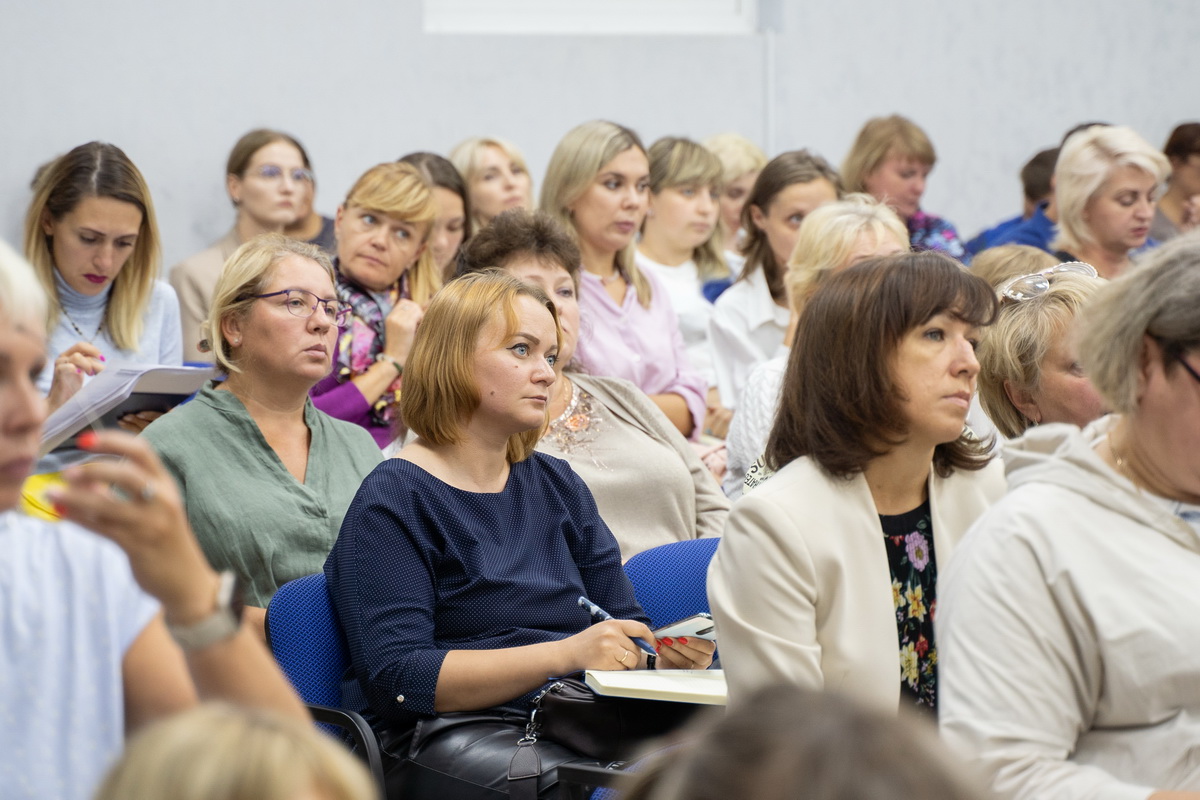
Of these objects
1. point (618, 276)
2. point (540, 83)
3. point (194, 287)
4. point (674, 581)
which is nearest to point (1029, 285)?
point (674, 581)

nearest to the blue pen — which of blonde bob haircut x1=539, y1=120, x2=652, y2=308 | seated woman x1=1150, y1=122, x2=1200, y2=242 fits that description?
blonde bob haircut x1=539, y1=120, x2=652, y2=308

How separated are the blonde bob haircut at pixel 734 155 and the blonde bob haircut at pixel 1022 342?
9.77 ft

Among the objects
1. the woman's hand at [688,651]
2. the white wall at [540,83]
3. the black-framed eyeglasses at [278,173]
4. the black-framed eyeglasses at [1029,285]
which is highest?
the white wall at [540,83]

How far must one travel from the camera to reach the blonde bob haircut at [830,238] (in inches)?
144

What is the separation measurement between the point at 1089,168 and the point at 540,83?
237 centimetres

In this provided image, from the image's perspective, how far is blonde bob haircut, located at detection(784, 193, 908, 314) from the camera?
3654mm

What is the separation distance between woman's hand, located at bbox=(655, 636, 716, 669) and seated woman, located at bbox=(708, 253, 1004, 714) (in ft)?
1.42

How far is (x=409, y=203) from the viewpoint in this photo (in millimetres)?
3836

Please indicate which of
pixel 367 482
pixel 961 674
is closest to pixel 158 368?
pixel 367 482

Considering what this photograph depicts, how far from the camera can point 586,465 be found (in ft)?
10.2

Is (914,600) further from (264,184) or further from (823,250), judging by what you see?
Answer: (264,184)

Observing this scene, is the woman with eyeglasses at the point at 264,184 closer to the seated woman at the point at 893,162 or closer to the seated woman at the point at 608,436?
the seated woman at the point at 608,436

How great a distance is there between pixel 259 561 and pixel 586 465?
2.73ft

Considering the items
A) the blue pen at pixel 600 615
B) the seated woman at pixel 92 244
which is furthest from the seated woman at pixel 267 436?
the seated woman at pixel 92 244
